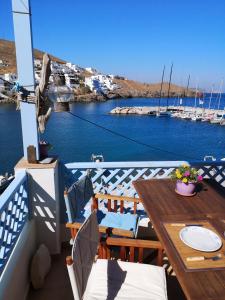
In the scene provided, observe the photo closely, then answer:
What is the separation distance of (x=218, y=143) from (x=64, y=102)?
23652 mm

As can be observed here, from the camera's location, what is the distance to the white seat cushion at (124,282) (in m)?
1.25

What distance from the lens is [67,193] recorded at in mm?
1681

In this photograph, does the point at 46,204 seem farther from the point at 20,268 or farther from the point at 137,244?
the point at 137,244

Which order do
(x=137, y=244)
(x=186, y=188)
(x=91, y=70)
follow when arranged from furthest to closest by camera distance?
1. (x=91, y=70)
2. (x=186, y=188)
3. (x=137, y=244)

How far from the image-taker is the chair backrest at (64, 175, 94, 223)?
1.70 meters

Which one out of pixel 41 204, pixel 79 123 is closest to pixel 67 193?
pixel 41 204

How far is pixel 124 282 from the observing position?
1.34 meters

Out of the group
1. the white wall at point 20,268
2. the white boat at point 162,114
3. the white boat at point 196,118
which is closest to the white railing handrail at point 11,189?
the white wall at point 20,268

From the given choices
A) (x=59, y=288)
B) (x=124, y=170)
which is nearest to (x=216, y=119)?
(x=124, y=170)

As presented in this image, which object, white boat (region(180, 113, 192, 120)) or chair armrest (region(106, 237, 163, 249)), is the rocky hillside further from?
chair armrest (region(106, 237, 163, 249))

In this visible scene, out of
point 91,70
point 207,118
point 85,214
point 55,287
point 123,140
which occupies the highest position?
point 91,70

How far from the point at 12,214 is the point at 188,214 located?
1.18 metres

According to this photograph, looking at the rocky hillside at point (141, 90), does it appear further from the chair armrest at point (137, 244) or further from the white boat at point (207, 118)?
the chair armrest at point (137, 244)

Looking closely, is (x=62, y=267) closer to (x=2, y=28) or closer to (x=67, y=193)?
(x=67, y=193)
